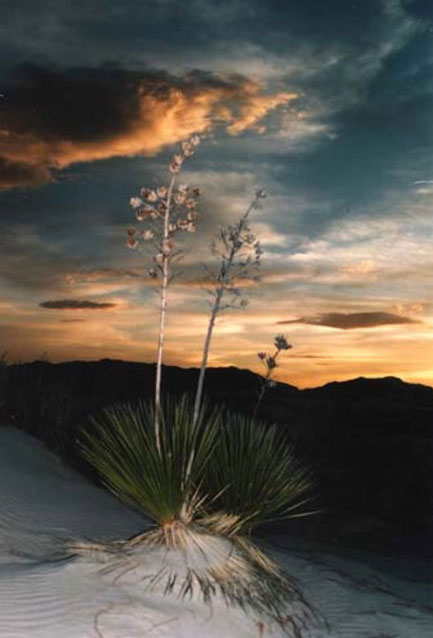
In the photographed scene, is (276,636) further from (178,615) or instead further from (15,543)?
(15,543)

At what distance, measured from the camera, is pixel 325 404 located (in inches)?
1775

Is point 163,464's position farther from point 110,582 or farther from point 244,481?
point 110,582

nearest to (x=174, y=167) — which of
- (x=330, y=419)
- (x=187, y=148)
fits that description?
(x=187, y=148)

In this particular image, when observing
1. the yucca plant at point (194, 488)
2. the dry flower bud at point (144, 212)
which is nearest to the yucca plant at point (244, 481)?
the yucca plant at point (194, 488)

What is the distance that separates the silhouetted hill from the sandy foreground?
1792mm

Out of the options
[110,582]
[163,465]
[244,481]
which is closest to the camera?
[110,582]

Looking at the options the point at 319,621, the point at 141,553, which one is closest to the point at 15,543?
the point at 141,553

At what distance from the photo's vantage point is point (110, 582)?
6625 mm

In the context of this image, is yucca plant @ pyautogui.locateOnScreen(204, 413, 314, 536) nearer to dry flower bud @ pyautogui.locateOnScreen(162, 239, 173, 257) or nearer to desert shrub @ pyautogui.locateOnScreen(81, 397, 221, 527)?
desert shrub @ pyautogui.locateOnScreen(81, 397, 221, 527)

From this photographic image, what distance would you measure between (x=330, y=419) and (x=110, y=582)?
113 feet

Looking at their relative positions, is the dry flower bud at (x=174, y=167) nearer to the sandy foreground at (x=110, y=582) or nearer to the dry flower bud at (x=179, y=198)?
the dry flower bud at (x=179, y=198)

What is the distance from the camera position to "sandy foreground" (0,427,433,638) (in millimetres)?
5988

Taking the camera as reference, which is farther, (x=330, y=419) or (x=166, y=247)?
(x=330, y=419)

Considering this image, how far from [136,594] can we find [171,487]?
820 millimetres
